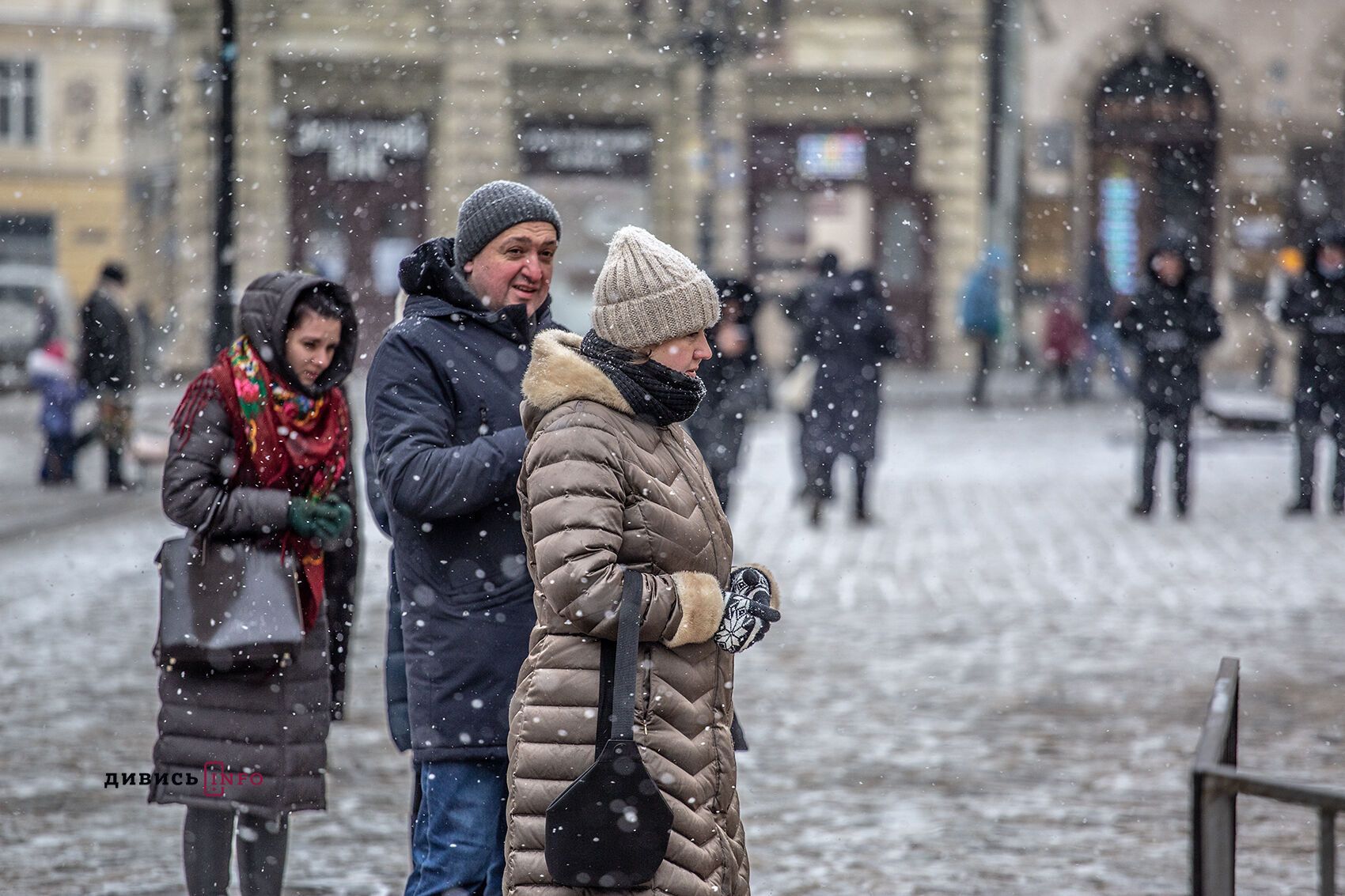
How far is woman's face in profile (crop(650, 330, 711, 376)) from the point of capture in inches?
142

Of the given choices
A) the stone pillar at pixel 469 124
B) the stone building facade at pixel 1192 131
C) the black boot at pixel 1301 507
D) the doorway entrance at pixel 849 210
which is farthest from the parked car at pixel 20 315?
the black boot at pixel 1301 507

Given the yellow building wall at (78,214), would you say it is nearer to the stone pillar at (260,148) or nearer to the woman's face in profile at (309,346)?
the stone pillar at (260,148)

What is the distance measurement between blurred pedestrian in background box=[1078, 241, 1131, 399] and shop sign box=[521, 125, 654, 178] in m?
8.31

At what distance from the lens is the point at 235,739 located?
4.51 meters

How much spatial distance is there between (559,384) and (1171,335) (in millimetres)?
10511

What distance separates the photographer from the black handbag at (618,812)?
3.38 m

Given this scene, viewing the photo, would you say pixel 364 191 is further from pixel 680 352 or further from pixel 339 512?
pixel 680 352

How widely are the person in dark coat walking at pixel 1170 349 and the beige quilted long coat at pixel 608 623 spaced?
406 inches

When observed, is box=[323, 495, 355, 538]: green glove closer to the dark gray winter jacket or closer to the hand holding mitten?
the hand holding mitten

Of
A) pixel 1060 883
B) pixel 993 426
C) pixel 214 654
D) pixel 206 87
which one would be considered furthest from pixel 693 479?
pixel 206 87

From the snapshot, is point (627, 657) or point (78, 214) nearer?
point (627, 657)

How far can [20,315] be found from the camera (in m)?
30.1

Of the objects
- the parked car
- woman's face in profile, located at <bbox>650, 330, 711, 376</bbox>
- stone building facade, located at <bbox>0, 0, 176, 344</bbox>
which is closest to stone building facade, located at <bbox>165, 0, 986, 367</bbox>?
the parked car

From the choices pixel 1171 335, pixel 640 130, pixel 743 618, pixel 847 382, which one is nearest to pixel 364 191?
pixel 640 130
